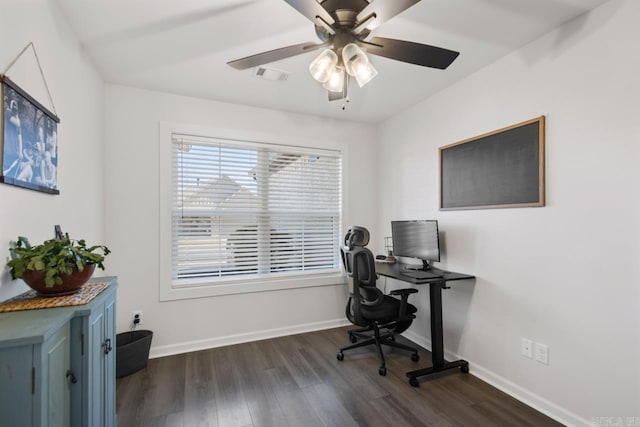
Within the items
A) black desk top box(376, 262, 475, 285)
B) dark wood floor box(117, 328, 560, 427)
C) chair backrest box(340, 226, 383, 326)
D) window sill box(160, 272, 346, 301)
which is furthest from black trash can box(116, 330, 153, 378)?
black desk top box(376, 262, 475, 285)

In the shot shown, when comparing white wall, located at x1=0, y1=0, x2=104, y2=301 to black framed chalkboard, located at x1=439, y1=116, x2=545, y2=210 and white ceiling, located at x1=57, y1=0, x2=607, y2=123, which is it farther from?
black framed chalkboard, located at x1=439, y1=116, x2=545, y2=210

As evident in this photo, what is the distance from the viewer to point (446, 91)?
2.78 m

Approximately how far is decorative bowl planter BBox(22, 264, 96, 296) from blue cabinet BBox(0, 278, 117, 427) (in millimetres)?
118

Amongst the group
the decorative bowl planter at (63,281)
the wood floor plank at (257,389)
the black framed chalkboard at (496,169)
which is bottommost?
the wood floor plank at (257,389)

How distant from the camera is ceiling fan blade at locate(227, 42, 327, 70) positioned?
155cm

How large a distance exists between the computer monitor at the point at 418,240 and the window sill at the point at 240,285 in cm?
87

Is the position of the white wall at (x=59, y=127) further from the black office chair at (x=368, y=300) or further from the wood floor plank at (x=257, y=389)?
the black office chair at (x=368, y=300)

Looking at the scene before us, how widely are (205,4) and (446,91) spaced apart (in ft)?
6.96

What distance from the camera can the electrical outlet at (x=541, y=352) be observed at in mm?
1969

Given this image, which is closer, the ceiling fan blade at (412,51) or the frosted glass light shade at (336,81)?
the ceiling fan blade at (412,51)

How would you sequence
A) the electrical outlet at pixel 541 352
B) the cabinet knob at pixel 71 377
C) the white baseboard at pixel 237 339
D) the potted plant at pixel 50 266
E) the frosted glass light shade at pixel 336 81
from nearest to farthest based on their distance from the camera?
the cabinet knob at pixel 71 377, the potted plant at pixel 50 266, the frosted glass light shade at pixel 336 81, the electrical outlet at pixel 541 352, the white baseboard at pixel 237 339

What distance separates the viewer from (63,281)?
1.27m

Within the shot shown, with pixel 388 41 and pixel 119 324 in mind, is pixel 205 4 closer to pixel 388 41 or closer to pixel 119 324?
pixel 388 41

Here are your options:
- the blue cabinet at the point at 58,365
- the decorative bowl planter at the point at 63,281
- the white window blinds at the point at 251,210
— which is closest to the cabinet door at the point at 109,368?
the blue cabinet at the point at 58,365
